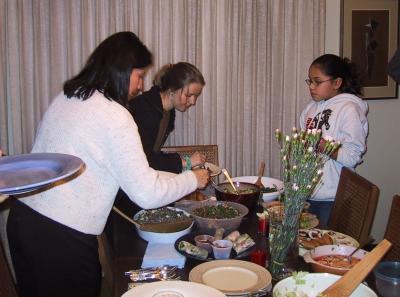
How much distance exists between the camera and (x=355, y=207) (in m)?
2.07

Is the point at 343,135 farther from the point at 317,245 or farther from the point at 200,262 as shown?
the point at 200,262

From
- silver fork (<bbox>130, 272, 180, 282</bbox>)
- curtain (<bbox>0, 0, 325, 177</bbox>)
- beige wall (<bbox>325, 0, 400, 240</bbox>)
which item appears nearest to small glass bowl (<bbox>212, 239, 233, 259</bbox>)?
silver fork (<bbox>130, 272, 180, 282</bbox>)

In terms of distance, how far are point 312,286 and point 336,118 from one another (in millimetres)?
1516

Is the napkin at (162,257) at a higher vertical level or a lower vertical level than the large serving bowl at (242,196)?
lower

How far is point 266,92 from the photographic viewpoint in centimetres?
331

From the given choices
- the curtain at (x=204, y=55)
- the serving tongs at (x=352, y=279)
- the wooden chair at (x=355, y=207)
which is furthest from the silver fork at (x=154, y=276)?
the curtain at (x=204, y=55)

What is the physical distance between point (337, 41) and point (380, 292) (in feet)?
8.40

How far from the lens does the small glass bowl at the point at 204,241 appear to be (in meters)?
1.54

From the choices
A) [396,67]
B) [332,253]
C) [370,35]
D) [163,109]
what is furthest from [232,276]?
[370,35]

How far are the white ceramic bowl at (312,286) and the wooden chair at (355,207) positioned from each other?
634 millimetres

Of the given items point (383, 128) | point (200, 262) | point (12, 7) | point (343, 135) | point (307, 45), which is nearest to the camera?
point (200, 262)

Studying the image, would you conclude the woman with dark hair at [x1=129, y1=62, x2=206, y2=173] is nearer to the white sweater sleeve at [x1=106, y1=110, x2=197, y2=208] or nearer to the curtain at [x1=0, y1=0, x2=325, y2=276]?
the curtain at [x1=0, y1=0, x2=325, y2=276]

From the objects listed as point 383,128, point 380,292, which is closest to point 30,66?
point 380,292

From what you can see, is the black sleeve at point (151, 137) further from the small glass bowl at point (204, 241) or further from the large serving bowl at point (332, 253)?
the large serving bowl at point (332, 253)
